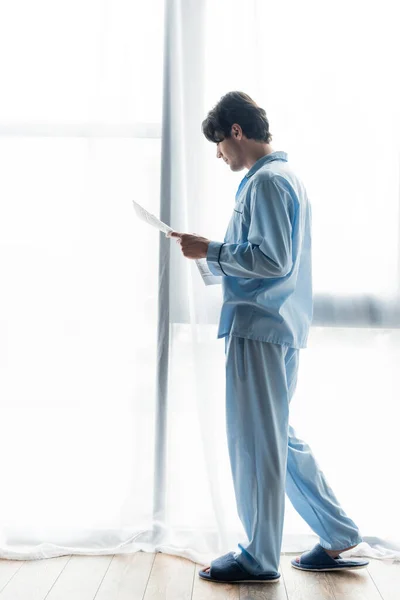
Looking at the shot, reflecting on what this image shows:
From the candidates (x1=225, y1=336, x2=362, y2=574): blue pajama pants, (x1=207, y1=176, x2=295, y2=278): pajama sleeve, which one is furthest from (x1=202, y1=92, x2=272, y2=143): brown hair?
(x1=225, y1=336, x2=362, y2=574): blue pajama pants

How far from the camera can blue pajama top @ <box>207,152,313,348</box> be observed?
156cm

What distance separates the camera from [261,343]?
1.64 metres

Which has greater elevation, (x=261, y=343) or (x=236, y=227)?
(x=236, y=227)

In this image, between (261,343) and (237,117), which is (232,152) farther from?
(261,343)

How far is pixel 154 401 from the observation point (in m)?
1.91

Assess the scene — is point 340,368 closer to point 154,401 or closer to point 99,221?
point 154,401

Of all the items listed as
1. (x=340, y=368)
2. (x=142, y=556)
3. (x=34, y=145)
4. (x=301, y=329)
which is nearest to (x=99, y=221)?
(x=34, y=145)

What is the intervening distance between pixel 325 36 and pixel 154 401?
1265 millimetres

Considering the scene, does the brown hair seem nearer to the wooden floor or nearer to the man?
the man

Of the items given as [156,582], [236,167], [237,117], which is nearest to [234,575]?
[156,582]

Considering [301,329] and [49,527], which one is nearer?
[301,329]

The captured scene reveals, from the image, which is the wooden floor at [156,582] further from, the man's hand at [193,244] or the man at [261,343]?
the man's hand at [193,244]

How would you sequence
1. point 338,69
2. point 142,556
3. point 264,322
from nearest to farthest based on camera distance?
point 264,322
point 142,556
point 338,69

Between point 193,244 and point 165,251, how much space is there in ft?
0.89
